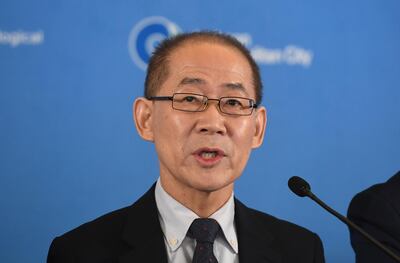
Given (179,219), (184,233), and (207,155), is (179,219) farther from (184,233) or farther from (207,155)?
(207,155)

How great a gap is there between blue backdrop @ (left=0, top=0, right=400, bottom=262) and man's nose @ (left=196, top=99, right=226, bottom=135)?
83 cm

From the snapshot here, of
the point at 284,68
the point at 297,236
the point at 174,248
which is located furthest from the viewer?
the point at 284,68

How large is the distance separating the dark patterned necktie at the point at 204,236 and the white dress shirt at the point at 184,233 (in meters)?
0.01

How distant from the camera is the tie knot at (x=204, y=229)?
4.39ft

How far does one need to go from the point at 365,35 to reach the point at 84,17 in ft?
3.30

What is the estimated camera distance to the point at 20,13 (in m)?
2.01

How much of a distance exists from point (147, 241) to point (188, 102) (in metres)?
0.30

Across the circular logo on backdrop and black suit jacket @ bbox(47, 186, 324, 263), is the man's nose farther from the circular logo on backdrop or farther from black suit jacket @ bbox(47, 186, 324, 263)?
the circular logo on backdrop

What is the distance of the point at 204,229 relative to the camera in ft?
4.41

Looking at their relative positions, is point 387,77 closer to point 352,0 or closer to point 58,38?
point 352,0

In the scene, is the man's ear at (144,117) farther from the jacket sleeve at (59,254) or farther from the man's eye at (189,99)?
the jacket sleeve at (59,254)

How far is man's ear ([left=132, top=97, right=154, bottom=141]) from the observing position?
4.61 feet

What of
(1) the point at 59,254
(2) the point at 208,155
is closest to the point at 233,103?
(2) the point at 208,155

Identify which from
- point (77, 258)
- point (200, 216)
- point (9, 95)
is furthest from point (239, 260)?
point (9, 95)
